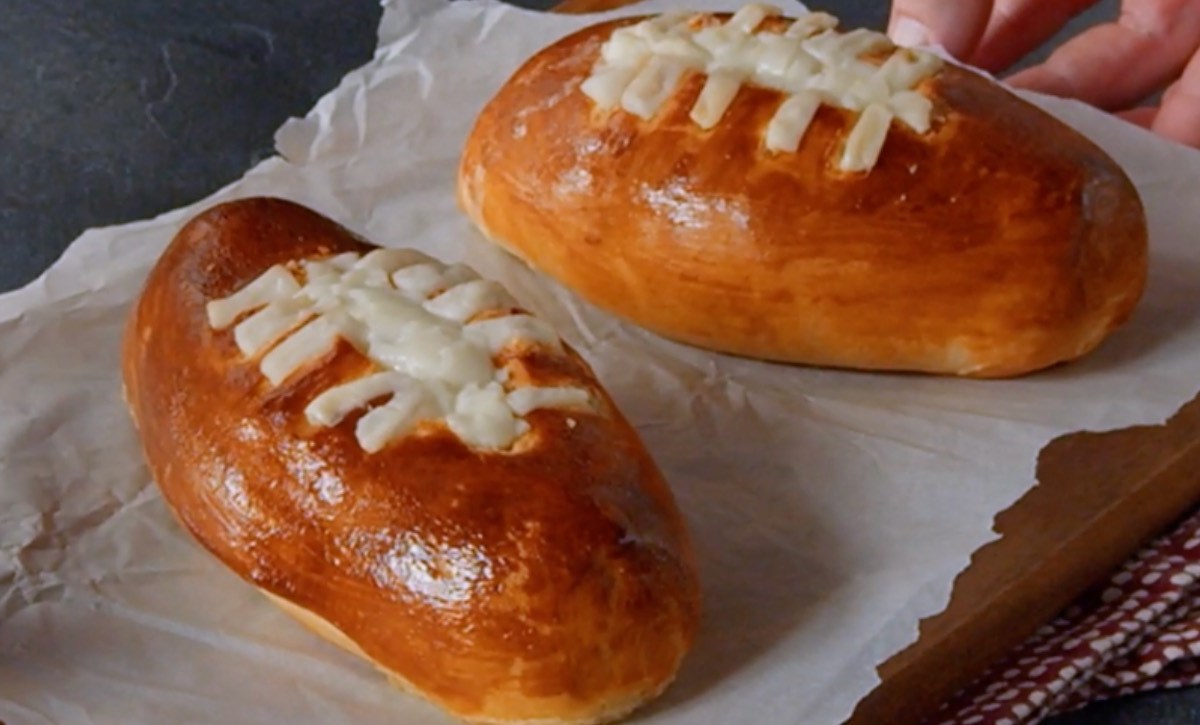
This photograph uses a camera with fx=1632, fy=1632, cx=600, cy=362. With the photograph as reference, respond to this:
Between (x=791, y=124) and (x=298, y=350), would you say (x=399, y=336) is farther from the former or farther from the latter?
(x=791, y=124)

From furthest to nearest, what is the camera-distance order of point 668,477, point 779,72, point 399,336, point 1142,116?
point 1142,116 → point 779,72 → point 668,477 → point 399,336

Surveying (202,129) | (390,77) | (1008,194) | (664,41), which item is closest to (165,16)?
(202,129)

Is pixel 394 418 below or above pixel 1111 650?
above

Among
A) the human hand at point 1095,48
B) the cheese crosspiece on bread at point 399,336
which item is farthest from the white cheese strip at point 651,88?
the human hand at point 1095,48

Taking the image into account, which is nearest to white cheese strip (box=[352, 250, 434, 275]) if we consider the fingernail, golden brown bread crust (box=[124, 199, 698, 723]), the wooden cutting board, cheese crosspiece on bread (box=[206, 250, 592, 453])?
cheese crosspiece on bread (box=[206, 250, 592, 453])

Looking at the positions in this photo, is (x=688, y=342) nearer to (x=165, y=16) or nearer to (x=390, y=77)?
(x=390, y=77)

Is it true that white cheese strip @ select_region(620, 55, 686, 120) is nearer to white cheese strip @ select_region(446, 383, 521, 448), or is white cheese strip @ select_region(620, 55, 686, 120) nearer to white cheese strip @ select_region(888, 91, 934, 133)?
white cheese strip @ select_region(888, 91, 934, 133)

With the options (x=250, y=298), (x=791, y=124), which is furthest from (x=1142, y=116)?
(x=250, y=298)
